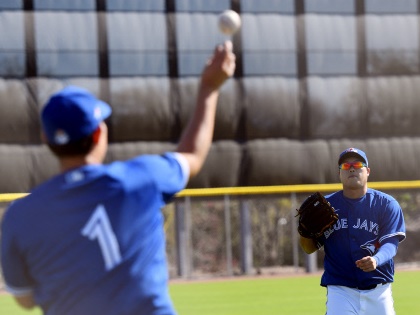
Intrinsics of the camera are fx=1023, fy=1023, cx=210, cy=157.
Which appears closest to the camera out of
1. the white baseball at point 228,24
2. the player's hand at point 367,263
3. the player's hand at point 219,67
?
the player's hand at point 219,67

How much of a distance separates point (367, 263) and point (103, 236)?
11.9 ft

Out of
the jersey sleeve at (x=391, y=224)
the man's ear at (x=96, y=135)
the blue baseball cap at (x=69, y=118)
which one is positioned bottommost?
the jersey sleeve at (x=391, y=224)

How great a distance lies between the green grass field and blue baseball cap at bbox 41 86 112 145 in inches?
389

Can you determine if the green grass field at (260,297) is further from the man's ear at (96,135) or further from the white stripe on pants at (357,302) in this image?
the man's ear at (96,135)

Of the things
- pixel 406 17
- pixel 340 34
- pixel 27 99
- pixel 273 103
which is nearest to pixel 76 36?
pixel 27 99

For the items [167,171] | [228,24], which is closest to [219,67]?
[167,171]

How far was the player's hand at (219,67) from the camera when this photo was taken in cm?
264

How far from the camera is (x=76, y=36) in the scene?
64.8 feet

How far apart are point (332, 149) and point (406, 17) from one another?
132 inches

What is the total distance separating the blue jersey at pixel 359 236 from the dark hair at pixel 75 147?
3.89m

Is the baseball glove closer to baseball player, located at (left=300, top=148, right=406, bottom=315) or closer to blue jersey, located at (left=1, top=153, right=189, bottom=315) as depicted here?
baseball player, located at (left=300, top=148, right=406, bottom=315)

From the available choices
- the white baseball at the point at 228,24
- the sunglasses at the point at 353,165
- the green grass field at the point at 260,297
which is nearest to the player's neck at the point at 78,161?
the white baseball at the point at 228,24

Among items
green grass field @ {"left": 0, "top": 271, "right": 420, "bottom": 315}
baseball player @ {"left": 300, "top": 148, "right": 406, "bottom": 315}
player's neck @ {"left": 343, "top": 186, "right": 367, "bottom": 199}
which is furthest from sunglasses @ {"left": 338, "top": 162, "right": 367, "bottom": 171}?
green grass field @ {"left": 0, "top": 271, "right": 420, "bottom": 315}

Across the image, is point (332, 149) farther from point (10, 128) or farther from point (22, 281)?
point (22, 281)
